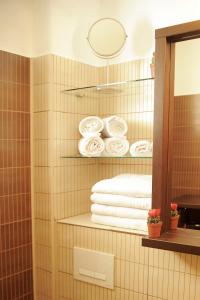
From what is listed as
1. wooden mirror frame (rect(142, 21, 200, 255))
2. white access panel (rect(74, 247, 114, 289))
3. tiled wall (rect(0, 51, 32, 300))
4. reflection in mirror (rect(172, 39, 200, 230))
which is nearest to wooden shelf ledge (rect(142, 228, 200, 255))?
wooden mirror frame (rect(142, 21, 200, 255))

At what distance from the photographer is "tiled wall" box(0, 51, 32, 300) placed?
1.59 m

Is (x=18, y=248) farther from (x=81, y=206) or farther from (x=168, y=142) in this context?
(x=168, y=142)

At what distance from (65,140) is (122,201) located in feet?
1.52

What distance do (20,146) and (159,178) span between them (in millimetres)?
769

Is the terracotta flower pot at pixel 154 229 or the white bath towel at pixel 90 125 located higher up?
the white bath towel at pixel 90 125

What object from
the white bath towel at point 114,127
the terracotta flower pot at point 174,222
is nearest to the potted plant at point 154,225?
the terracotta flower pot at point 174,222

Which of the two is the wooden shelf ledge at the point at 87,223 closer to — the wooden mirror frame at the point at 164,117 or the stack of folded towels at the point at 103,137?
the wooden mirror frame at the point at 164,117

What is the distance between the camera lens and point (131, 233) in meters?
1.42

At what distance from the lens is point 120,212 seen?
58.7 inches

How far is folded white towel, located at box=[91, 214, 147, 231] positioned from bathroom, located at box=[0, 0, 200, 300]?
0.09 feet

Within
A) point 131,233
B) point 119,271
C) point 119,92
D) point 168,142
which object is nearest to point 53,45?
point 119,92

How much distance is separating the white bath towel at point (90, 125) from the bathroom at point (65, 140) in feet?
0.17

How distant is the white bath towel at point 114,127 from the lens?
1.71 metres

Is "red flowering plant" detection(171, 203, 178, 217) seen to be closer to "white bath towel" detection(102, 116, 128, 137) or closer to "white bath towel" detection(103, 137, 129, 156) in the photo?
"white bath towel" detection(103, 137, 129, 156)
